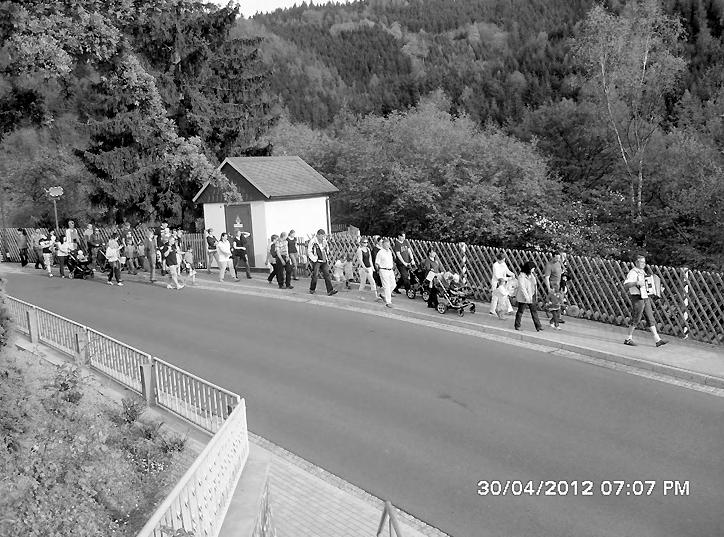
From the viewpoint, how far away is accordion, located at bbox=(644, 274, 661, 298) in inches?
555

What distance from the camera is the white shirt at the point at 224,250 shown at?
73.8 feet

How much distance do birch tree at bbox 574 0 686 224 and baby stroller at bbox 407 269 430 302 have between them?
13960mm

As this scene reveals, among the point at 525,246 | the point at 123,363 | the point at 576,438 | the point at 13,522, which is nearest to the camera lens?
the point at 13,522

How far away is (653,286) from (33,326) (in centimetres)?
1269

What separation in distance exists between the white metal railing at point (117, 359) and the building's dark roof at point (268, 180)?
12448mm

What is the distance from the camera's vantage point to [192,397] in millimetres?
10031

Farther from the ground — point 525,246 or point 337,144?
point 337,144

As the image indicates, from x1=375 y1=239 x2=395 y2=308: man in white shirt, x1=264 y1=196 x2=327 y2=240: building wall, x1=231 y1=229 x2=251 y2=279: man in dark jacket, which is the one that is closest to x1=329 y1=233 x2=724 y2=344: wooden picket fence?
x1=375 y1=239 x2=395 y2=308: man in white shirt

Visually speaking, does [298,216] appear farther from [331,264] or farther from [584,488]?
[584,488]

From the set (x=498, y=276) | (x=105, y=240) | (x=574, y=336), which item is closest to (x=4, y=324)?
(x=574, y=336)

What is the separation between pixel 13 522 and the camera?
6.00m

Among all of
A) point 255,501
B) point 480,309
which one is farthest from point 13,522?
point 480,309

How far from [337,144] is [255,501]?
3535 centimetres

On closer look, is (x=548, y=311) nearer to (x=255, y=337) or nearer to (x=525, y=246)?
(x=255, y=337)
